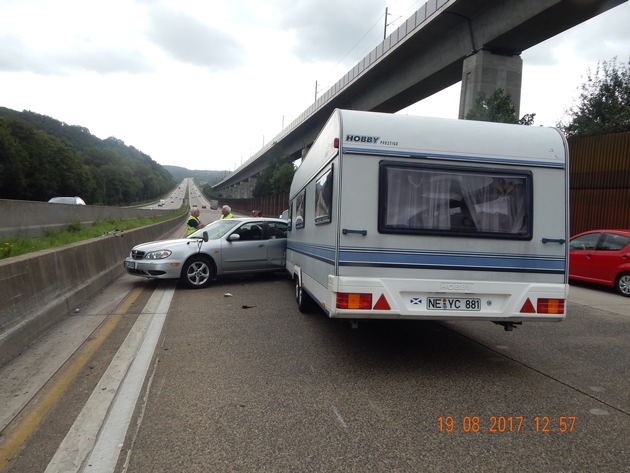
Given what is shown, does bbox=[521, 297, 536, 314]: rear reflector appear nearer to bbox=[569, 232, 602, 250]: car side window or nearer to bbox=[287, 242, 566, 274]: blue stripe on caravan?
bbox=[287, 242, 566, 274]: blue stripe on caravan

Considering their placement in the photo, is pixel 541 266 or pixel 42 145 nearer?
pixel 541 266

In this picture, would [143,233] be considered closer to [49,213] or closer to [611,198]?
[49,213]

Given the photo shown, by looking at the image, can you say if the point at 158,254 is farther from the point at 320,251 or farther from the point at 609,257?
the point at 609,257

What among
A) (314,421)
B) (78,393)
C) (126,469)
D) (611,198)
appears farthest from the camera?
(611,198)

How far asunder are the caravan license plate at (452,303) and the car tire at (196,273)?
6.29 meters

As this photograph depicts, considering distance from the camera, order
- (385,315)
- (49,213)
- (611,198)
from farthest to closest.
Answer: (49,213) < (611,198) < (385,315)

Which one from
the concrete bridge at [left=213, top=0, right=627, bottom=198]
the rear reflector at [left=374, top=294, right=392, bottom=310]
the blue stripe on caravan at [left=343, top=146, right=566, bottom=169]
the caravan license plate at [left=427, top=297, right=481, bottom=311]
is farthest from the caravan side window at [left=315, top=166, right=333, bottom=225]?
the concrete bridge at [left=213, top=0, right=627, bottom=198]

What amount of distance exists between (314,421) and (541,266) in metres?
2.88

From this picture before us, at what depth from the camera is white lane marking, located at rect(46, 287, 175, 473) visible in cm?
301

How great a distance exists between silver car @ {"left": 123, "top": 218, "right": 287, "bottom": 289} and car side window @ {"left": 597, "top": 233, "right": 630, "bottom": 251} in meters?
7.39

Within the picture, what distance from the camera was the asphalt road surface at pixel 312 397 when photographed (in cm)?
312

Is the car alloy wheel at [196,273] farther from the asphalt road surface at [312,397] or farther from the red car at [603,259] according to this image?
the red car at [603,259]

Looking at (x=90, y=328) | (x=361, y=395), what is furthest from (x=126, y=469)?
(x=90, y=328)

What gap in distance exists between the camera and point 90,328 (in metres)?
6.38
